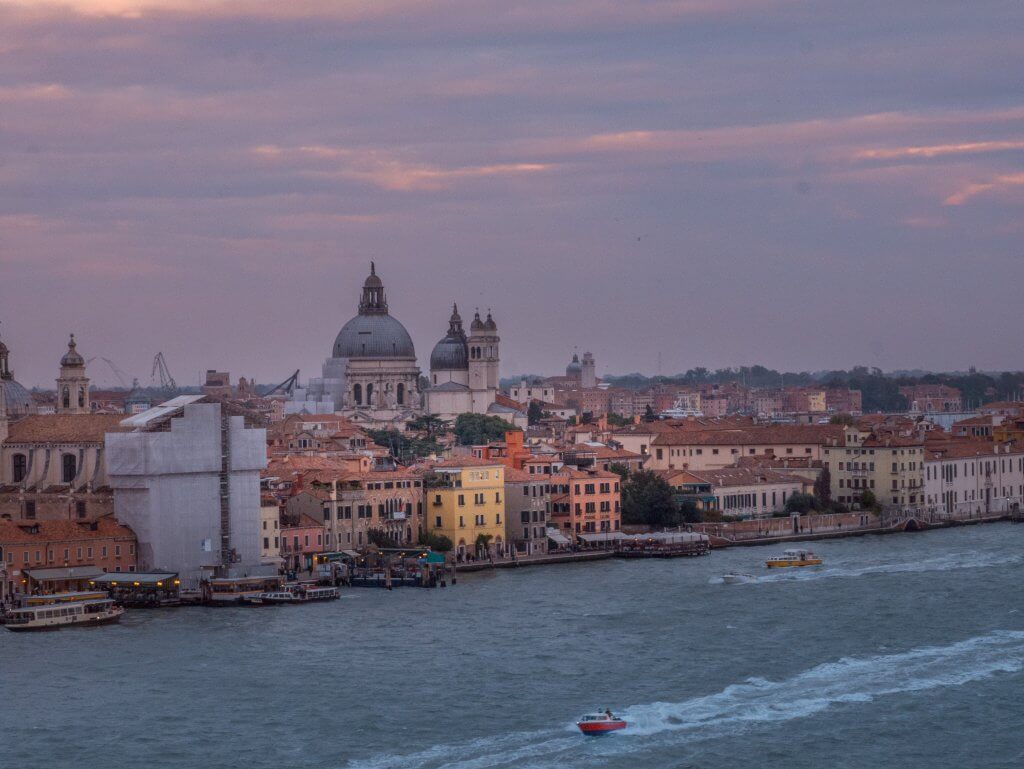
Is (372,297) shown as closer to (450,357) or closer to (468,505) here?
(450,357)

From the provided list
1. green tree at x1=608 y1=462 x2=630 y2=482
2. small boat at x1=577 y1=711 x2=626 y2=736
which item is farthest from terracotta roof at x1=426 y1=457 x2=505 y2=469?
small boat at x1=577 y1=711 x2=626 y2=736

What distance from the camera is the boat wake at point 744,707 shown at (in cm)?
1747

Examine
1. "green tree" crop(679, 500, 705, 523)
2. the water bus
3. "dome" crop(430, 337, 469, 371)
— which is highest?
"dome" crop(430, 337, 469, 371)

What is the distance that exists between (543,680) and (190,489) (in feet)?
29.7

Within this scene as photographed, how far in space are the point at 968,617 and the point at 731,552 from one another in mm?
9867

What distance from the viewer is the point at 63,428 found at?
33.1 meters

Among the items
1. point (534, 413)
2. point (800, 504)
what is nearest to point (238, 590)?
point (800, 504)

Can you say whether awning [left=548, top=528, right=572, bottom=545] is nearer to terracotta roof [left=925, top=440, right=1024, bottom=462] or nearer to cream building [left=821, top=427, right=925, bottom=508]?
cream building [left=821, top=427, right=925, bottom=508]

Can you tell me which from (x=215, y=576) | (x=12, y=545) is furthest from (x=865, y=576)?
(x=12, y=545)

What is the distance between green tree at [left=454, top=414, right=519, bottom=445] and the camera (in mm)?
55656

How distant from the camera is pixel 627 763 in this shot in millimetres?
17266

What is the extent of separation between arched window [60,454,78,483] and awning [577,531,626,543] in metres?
8.03

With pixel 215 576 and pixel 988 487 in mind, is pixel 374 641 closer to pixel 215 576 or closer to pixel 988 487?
pixel 215 576

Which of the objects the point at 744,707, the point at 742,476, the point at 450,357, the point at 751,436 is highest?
the point at 450,357
